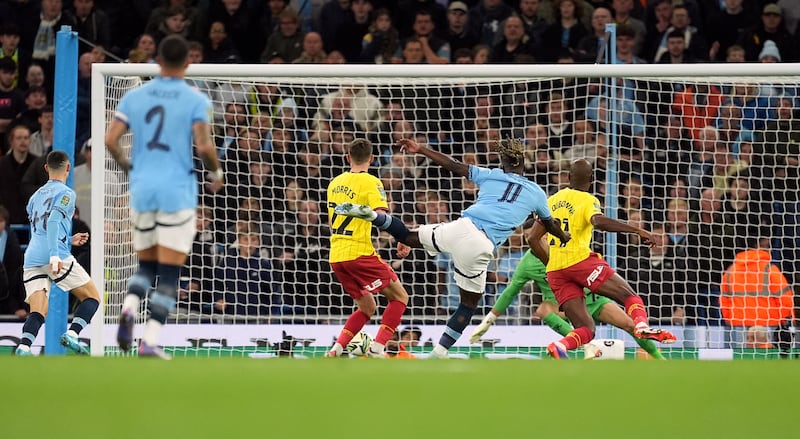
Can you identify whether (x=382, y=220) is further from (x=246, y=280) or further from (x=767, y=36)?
(x=767, y=36)

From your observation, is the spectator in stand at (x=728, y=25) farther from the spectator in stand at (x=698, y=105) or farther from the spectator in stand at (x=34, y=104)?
the spectator in stand at (x=34, y=104)

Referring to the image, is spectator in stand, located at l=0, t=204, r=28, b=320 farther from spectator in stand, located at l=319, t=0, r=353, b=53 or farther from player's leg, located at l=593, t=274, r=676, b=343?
player's leg, located at l=593, t=274, r=676, b=343

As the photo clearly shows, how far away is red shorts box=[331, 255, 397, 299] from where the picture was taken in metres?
10.2

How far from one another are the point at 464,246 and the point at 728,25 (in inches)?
282

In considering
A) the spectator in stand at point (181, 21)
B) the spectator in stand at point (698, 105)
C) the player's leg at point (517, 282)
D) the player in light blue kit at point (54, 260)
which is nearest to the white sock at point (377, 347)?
the player's leg at point (517, 282)

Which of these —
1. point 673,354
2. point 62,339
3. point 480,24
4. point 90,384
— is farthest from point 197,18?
point 90,384

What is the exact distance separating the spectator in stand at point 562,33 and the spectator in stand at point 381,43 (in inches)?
75.1

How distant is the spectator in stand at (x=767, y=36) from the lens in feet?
47.1

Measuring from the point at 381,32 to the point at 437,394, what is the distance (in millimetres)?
Answer: 10219

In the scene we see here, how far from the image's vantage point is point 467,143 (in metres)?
12.7

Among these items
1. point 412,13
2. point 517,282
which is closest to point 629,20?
point 412,13

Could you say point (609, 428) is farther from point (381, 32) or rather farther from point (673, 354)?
point (381, 32)

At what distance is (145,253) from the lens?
267 inches

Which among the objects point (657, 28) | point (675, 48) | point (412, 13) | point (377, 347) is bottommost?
point (377, 347)
